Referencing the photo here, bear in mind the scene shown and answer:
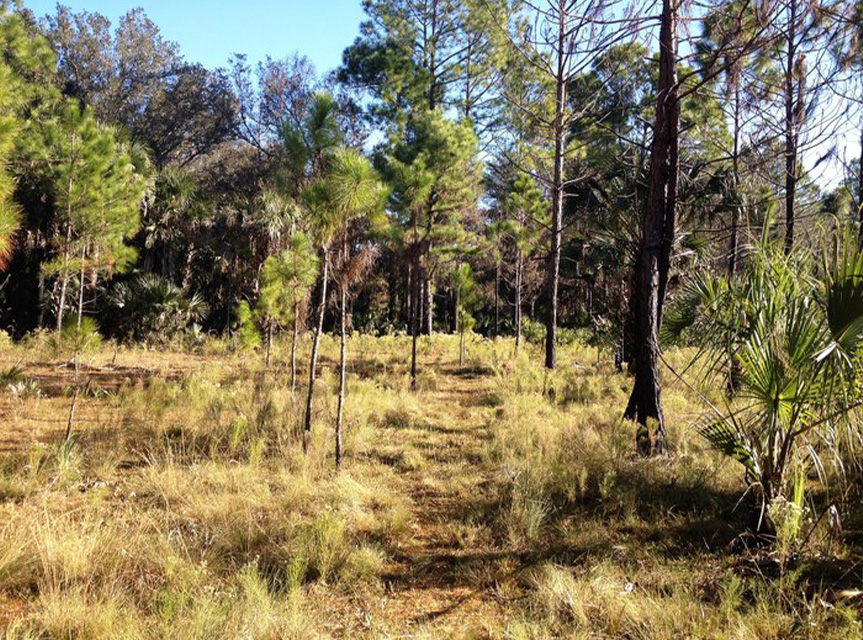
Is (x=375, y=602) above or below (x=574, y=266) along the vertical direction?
below

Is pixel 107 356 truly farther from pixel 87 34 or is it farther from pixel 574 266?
pixel 87 34

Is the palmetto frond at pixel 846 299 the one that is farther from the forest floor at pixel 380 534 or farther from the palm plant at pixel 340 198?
the palm plant at pixel 340 198

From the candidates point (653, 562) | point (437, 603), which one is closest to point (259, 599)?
point (437, 603)

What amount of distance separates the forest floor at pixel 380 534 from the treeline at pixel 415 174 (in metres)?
1.25

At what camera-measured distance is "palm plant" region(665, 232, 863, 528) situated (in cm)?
321

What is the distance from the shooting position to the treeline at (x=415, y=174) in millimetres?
6504

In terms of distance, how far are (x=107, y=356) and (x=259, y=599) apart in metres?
12.9

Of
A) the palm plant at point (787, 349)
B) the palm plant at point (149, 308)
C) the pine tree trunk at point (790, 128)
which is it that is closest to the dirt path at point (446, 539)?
the palm plant at point (787, 349)

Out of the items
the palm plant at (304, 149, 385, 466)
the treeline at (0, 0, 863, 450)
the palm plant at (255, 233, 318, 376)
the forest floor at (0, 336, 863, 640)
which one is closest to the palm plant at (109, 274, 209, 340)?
the treeline at (0, 0, 863, 450)

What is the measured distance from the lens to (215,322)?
25453 mm

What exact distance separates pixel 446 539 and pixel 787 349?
10.0 feet

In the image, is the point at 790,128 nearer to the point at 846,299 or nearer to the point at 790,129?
the point at 790,129

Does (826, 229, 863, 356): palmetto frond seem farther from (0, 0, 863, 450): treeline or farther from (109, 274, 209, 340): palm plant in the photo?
(109, 274, 209, 340): palm plant

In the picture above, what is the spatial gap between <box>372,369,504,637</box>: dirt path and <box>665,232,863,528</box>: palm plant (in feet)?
7.05
